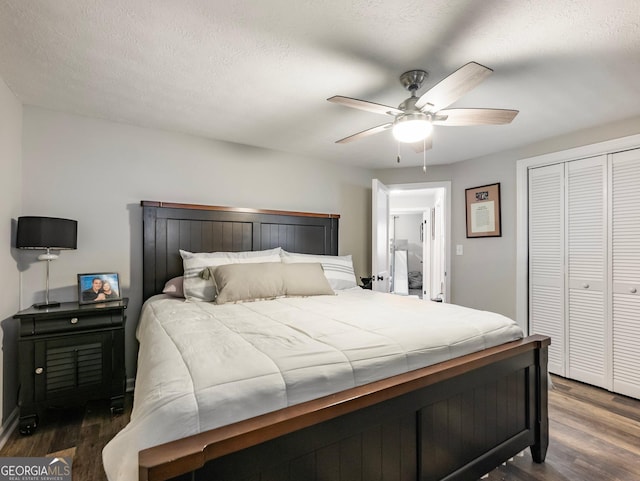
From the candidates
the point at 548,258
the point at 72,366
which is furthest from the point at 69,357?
the point at 548,258

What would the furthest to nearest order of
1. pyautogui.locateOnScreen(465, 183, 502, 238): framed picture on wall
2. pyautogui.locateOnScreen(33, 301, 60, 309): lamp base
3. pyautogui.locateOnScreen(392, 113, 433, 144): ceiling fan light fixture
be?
1. pyautogui.locateOnScreen(465, 183, 502, 238): framed picture on wall
2. pyautogui.locateOnScreen(33, 301, 60, 309): lamp base
3. pyautogui.locateOnScreen(392, 113, 433, 144): ceiling fan light fixture

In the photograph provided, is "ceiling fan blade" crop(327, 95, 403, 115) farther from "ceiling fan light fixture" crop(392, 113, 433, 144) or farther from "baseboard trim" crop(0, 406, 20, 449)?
"baseboard trim" crop(0, 406, 20, 449)

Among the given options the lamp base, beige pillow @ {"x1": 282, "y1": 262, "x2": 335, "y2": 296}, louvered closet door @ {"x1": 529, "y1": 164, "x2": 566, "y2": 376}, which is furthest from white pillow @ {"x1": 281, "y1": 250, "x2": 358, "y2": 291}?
louvered closet door @ {"x1": 529, "y1": 164, "x2": 566, "y2": 376}

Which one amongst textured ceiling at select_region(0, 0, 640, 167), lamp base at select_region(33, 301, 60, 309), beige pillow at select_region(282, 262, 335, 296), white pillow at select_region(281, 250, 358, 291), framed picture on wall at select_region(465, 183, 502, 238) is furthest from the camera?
framed picture on wall at select_region(465, 183, 502, 238)

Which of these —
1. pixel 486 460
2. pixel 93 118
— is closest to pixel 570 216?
pixel 486 460

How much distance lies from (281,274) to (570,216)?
2736 millimetres

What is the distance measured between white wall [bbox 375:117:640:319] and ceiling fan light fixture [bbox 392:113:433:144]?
199 cm

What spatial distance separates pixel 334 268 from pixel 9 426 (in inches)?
103

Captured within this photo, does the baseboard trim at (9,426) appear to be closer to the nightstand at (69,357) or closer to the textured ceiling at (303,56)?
the nightstand at (69,357)

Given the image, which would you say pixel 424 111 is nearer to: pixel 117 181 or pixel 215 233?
pixel 215 233

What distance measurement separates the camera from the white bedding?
91cm

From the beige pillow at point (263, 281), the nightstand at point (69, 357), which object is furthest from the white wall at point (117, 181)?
the beige pillow at point (263, 281)

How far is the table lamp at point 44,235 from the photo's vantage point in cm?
212

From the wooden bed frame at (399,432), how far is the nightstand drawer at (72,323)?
1.83 metres
